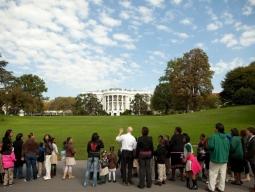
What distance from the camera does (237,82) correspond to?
48875mm

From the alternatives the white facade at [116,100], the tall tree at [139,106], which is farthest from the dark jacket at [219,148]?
the white facade at [116,100]

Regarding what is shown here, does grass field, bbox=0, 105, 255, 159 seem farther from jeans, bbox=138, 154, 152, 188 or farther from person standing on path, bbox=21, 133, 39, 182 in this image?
jeans, bbox=138, 154, 152, 188

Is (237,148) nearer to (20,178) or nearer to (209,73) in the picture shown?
(20,178)

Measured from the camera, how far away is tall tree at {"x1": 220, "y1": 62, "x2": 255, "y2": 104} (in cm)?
4803

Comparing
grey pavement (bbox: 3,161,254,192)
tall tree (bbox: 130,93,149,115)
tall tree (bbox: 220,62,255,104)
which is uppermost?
tall tree (bbox: 220,62,255,104)

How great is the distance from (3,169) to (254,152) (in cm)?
802

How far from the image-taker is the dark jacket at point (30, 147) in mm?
8000

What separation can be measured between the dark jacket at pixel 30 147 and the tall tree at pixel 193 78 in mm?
41236

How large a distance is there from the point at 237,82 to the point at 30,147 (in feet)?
161

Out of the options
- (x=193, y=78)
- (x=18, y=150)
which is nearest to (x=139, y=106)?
(x=193, y=78)

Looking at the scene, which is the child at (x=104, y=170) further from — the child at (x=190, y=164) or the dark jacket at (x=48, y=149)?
the child at (x=190, y=164)

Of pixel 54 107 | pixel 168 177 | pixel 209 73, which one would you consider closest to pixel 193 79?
pixel 209 73

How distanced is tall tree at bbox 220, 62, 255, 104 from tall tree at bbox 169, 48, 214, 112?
5.83 metres

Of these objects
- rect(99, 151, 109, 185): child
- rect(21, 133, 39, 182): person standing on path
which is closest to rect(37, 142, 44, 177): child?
rect(21, 133, 39, 182): person standing on path
